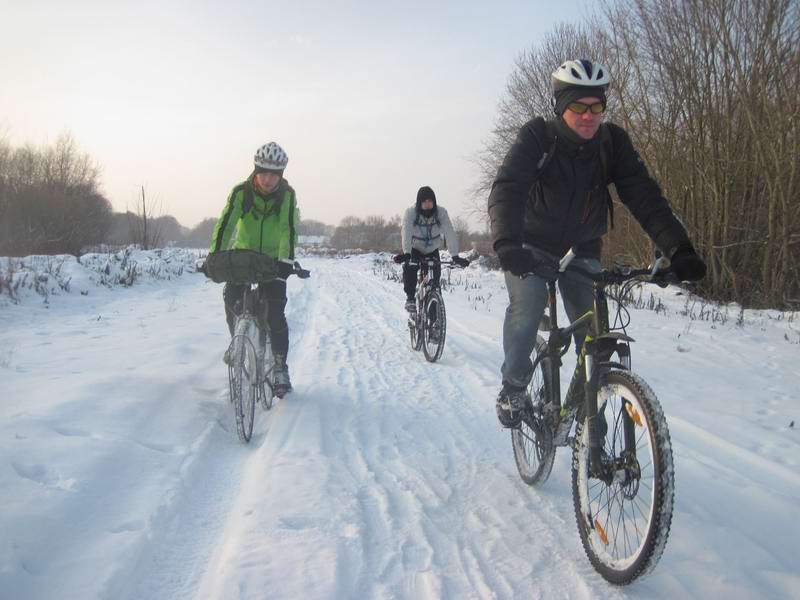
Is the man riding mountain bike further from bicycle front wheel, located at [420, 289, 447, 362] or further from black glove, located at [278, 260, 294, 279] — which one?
black glove, located at [278, 260, 294, 279]

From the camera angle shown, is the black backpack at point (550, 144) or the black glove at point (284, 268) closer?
the black backpack at point (550, 144)

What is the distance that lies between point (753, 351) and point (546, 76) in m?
19.8

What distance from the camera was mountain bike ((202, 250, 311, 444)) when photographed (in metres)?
3.66

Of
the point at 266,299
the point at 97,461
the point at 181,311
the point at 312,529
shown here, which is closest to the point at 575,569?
the point at 312,529

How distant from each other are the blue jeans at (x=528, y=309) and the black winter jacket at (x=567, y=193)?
155 mm

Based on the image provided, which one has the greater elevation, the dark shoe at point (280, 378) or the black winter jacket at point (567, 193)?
the black winter jacket at point (567, 193)

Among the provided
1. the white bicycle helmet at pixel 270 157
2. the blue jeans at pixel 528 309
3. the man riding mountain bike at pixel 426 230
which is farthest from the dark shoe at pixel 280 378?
the man riding mountain bike at pixel 426 230

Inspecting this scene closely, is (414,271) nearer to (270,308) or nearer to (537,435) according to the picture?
(270,308)

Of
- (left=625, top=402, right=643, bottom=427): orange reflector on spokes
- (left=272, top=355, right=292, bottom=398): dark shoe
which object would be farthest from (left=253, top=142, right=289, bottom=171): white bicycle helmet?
(left=625, top=402, right=643, bottom=427): orange reflector on spokes

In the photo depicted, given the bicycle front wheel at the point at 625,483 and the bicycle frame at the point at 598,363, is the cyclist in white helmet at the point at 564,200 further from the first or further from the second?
the bicycle front wheel at the point at 625,483

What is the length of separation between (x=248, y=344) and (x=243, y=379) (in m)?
0.34

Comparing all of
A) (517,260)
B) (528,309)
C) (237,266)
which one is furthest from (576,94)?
(237,266)

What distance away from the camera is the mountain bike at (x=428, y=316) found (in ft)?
20.4

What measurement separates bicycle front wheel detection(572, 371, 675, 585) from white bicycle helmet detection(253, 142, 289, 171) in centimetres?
318
